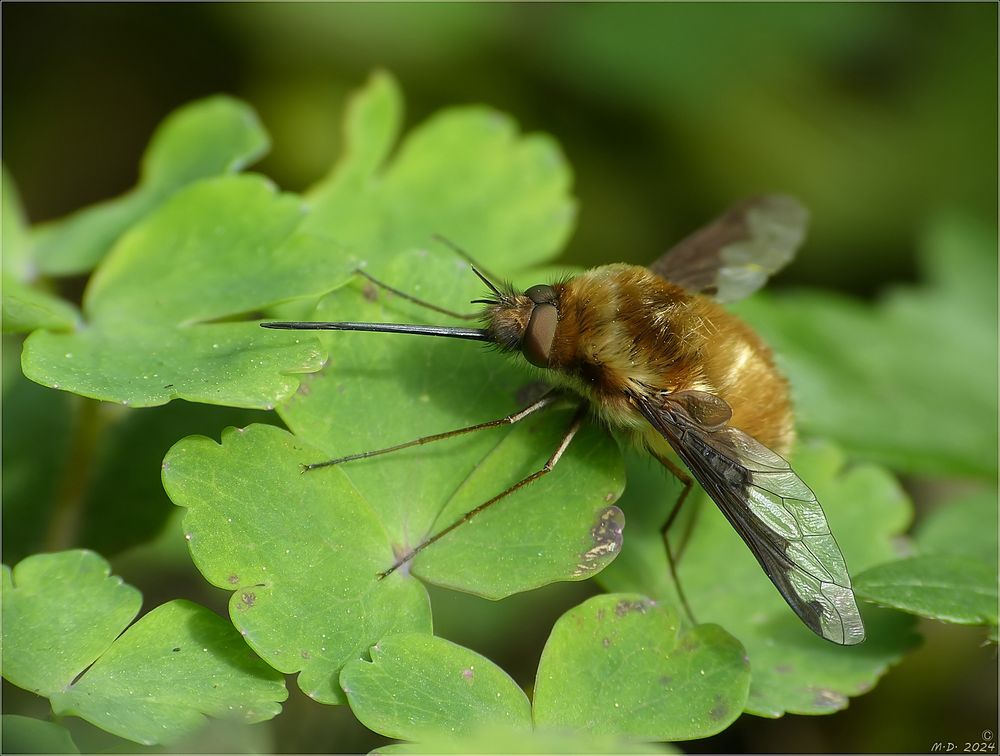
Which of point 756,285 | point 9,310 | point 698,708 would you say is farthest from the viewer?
point 756,285

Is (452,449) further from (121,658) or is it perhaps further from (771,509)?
(121,658)

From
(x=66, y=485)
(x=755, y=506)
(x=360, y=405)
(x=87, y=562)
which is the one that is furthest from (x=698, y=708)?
(x=66, y=485)

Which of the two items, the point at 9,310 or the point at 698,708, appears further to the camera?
the point at 9,310

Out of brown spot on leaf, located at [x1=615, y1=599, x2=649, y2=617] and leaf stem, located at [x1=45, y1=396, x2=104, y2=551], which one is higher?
brown spot on leaf, located at [x1=615, y1=599, x2=649, y2=617]

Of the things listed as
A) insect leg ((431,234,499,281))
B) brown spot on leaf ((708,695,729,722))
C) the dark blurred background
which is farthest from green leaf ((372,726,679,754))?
the dark blurred background

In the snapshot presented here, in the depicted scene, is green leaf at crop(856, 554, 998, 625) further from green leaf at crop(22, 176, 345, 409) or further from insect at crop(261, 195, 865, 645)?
green leaf at crop(22, 176, 345, 409)

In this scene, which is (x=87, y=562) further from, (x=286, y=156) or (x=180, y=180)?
(x=286, y=156)
